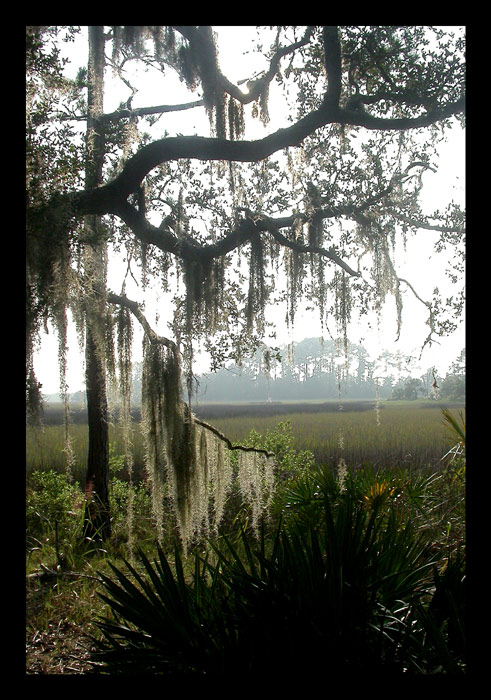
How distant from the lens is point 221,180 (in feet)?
11.8

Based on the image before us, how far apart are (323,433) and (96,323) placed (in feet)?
10.9

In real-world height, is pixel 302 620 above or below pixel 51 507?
above

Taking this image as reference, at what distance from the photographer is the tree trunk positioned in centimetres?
237

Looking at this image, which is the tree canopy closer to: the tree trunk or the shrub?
the tree trunk

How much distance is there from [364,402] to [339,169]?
10.6 feet

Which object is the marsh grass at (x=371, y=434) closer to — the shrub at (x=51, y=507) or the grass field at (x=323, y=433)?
the grass field at (x=323, y=433)

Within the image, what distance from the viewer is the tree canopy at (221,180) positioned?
7.32 ft

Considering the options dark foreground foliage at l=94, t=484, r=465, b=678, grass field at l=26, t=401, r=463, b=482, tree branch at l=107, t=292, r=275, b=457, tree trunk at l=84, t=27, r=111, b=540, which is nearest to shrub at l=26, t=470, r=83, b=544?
tree trunk at l=84, t=27, r=111, b=540

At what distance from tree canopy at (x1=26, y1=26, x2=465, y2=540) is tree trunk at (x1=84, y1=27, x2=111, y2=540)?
0.01 metres

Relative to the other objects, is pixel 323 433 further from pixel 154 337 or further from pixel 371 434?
pixel 154 337

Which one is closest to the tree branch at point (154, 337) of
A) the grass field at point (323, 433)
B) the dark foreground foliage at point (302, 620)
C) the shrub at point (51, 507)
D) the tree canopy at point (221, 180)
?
the tree canopy at point (221, 180)

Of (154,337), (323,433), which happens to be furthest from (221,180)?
(323,433)
